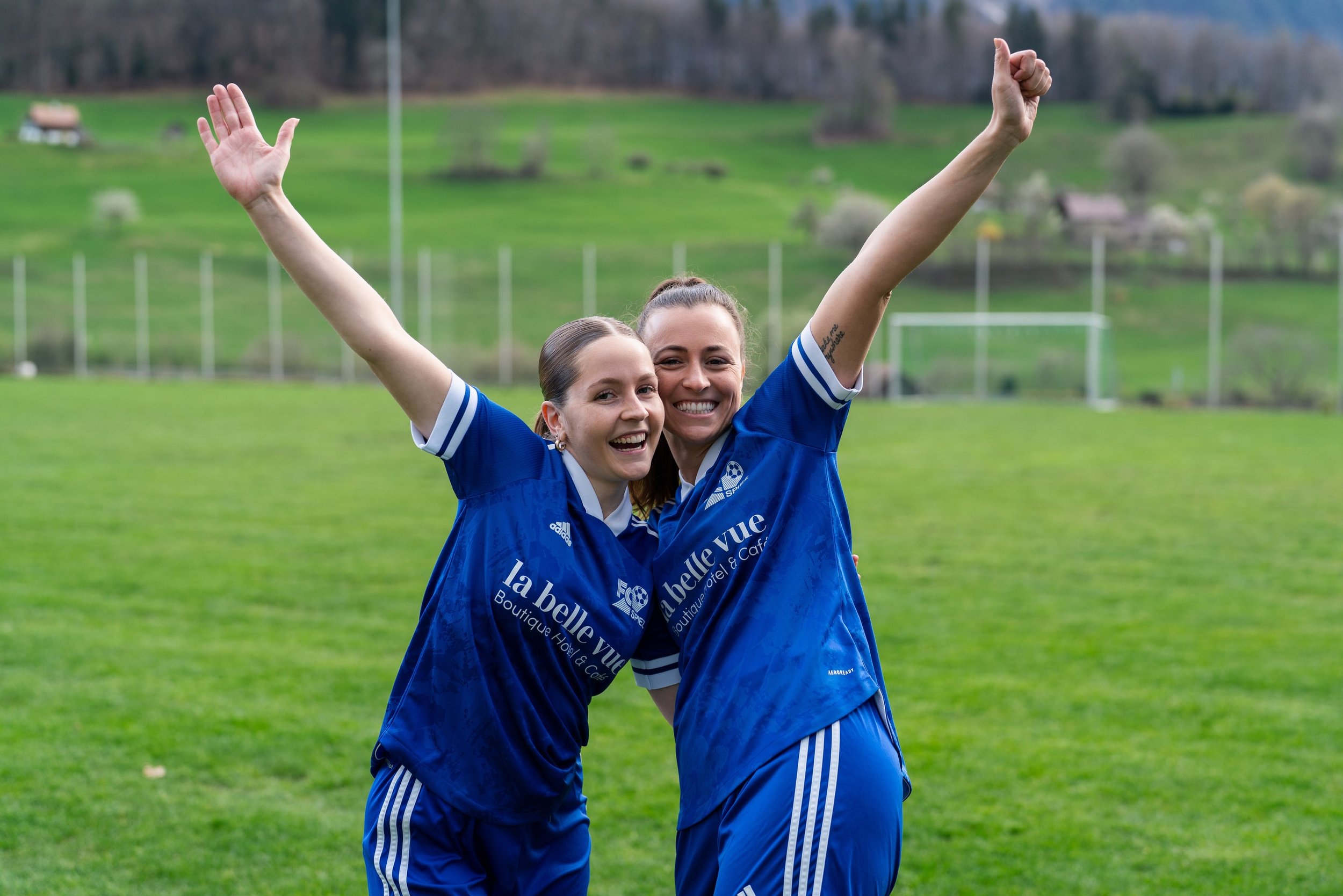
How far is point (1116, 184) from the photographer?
197 ft

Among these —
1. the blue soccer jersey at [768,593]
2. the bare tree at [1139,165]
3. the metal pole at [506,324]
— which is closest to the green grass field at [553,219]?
the metal pole at [506,324]

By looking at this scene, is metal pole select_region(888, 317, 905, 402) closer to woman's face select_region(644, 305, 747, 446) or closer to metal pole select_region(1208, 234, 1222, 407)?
metal pole select_region(1208, 234, 1222, 407)

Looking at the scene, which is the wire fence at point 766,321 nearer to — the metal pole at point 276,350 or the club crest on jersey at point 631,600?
the metal pole at point 276,350

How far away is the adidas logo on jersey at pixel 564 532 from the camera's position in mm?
2355

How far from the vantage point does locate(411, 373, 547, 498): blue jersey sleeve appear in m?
2.33

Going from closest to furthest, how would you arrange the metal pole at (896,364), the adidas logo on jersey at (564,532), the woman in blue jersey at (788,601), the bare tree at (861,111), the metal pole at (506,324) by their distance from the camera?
the woman in blue jersey at (788,601) → the adidas logo on jersey at (564,532) → the metal pole at (896,364) → the metal pole at (506,324) → the bare tree at (861,111)

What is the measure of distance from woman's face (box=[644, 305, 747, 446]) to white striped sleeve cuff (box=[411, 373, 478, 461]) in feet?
1.27

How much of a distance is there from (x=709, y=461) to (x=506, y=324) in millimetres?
27277

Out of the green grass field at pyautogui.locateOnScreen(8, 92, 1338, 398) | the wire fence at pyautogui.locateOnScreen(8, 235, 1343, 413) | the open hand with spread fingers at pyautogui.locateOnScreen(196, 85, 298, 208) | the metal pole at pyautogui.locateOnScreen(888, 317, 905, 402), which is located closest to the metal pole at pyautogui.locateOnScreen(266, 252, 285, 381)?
the wire fence at pyautogui.locateOnScreen(8, 235, 1343, 413)

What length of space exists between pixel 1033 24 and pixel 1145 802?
8792cm

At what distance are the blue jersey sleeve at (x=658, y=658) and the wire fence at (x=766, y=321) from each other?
1856 centimetres

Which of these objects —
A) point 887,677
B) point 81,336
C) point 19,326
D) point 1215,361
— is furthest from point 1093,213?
point 887,677

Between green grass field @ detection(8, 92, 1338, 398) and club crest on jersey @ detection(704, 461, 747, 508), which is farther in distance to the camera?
green grass field @ detection(8, 92, 1338, 398)

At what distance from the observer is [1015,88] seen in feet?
7.38
